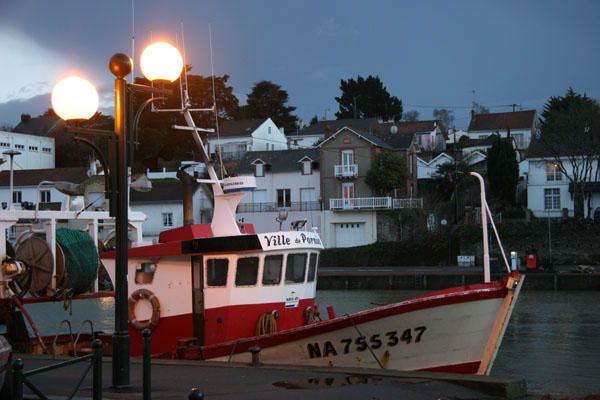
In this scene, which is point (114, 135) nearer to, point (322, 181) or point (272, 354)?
point (272, 354)

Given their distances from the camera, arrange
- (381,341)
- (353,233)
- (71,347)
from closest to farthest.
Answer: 1. (381,341)
2. (71,347)
3. (353,233)

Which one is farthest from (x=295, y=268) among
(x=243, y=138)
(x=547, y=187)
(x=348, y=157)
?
(x=243, y=138)

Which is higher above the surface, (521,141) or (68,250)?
(521,141)

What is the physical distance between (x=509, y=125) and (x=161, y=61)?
3557 inches

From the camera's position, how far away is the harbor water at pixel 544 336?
21.5 metres

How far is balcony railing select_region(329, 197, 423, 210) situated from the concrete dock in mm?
54351

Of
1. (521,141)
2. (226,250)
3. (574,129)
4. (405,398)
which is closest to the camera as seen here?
(405,398)

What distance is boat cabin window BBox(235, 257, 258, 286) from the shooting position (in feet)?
50.7

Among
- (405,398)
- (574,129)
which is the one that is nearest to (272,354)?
(405,398)

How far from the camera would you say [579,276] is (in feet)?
156

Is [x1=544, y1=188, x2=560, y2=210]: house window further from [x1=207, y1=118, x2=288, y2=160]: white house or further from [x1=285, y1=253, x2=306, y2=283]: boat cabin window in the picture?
[x1=285, y1=253, x2=306, y2=283]: boat cabin window

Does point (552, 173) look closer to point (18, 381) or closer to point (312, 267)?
point (312, 267)

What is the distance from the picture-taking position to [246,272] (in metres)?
15.5

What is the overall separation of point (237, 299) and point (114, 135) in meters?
5.75
